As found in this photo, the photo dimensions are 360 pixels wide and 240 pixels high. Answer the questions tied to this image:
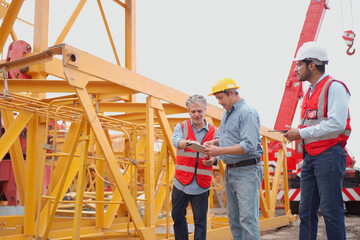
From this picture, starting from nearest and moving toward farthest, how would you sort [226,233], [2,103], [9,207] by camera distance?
[2,103]
[226,233]
[9,207]

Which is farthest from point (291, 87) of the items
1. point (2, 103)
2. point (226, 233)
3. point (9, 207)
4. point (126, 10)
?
point (2, 103)

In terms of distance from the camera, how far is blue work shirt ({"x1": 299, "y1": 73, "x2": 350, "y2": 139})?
3.32 metres

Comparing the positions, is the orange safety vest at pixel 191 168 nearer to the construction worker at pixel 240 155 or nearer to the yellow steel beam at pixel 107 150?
the construction worker at pixel 240 155

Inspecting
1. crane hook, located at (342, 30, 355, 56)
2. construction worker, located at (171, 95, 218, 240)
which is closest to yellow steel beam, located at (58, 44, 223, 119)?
construction worker, located at (171, 95, 218, 240)

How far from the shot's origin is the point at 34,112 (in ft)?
19.3

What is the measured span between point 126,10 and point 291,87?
8.61 meters

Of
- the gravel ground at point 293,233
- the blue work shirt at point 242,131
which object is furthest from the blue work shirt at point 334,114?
the gravel ground at point 293,233

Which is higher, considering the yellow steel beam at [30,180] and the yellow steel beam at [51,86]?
the yellow steel beam at [51,86]

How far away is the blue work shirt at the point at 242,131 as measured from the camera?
372cm

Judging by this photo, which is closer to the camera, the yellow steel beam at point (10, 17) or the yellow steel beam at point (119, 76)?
the yellow steel beam at point (119, 76)

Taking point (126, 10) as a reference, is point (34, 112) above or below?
below

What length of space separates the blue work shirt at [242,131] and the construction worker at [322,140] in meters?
0.36

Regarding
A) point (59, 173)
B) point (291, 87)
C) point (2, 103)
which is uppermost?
point (291, 87)

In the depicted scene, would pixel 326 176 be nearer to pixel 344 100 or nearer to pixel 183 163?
pixel 344 100
